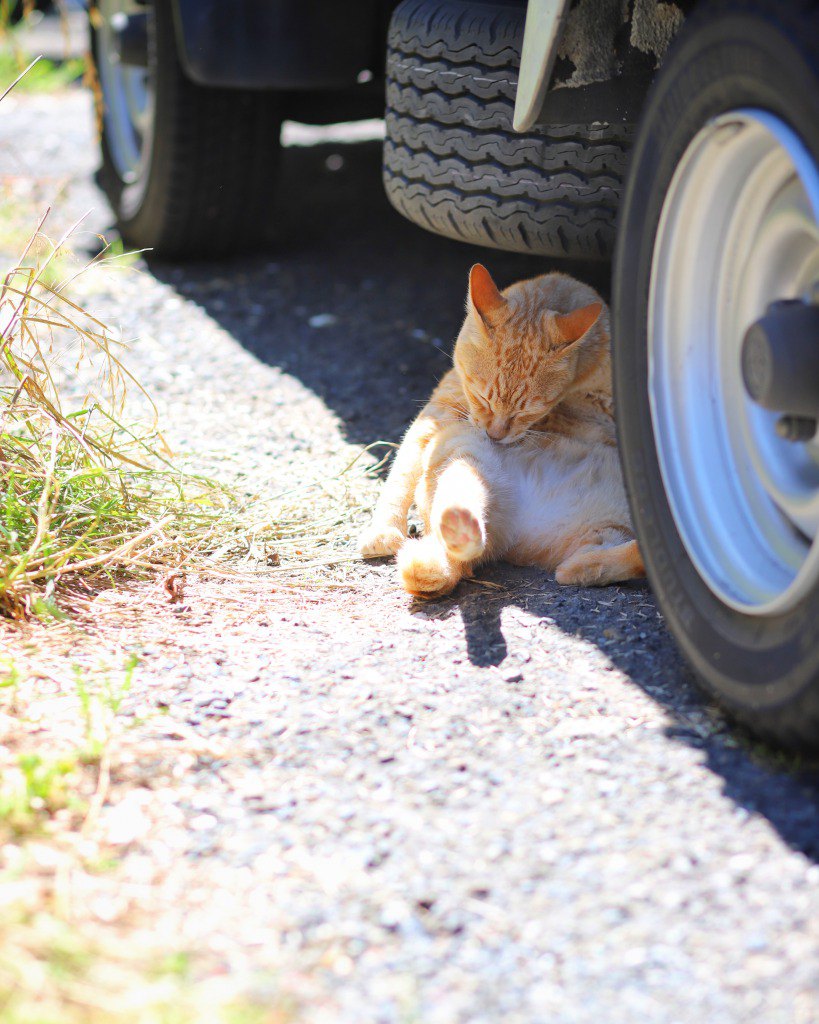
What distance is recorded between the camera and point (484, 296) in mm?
3051

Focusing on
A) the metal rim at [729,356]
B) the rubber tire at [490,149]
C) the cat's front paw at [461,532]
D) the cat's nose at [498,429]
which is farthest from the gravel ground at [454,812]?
the rubber tire at [490,149]

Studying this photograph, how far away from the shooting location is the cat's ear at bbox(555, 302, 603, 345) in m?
2.93

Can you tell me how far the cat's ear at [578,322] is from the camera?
2930 mm

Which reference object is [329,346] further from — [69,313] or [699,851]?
[699,851]

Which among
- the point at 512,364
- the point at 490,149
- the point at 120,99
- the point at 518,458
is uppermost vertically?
the point at 490,149

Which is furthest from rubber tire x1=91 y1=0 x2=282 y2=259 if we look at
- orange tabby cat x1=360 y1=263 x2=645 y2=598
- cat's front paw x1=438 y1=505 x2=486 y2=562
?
cat's front paw x1=438 y1=505 x2=486 y2=562

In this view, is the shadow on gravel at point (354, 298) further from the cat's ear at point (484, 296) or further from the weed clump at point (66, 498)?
the weed clump at point (66, 498)

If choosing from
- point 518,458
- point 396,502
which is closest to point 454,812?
point 396,502

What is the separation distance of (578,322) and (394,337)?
5.14 feet

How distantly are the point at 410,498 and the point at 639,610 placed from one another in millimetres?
761

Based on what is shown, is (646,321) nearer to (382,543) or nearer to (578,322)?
(578,322)

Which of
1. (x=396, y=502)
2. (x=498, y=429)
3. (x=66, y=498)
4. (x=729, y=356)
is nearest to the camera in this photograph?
(x=729, y=356)

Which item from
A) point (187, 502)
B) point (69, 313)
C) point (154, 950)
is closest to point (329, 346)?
point (69, 313)

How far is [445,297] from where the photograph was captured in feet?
15.8
